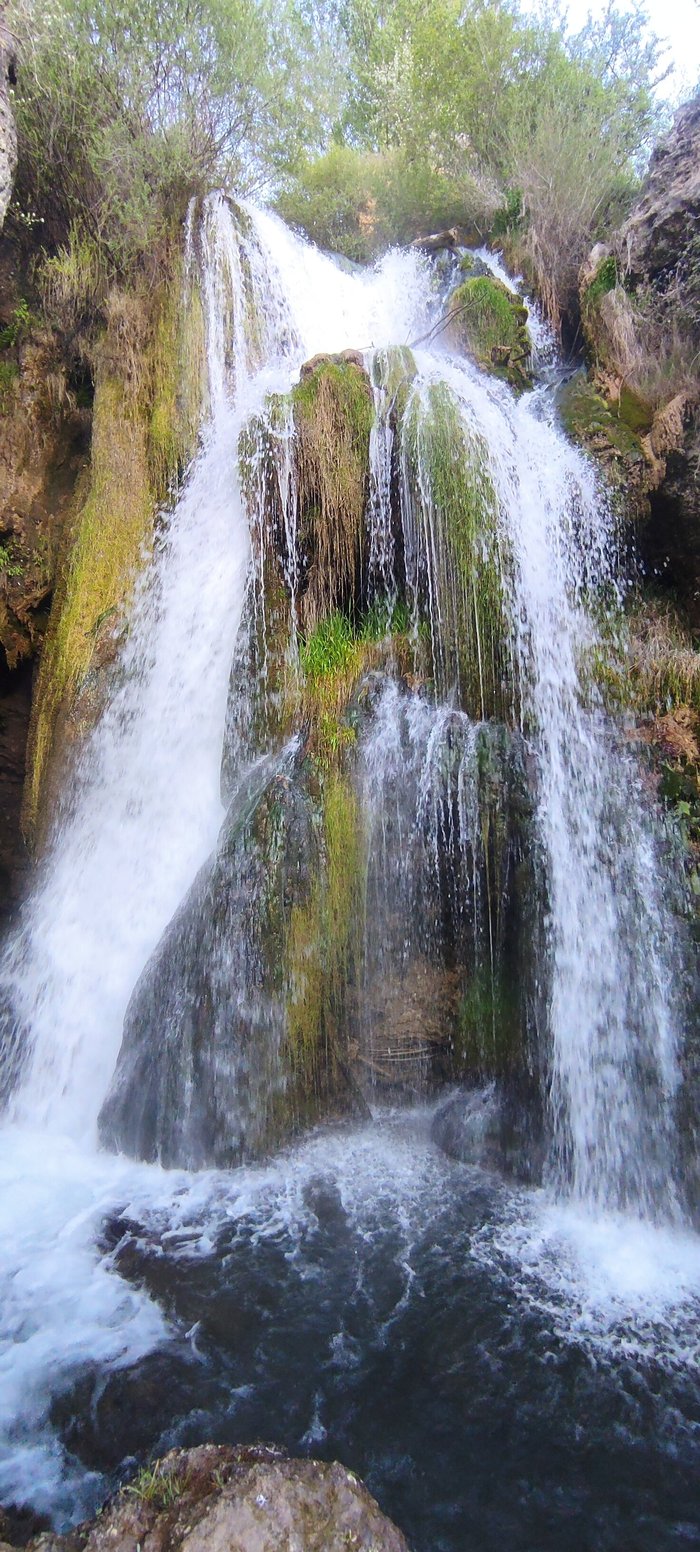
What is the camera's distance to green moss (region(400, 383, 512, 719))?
245 inches

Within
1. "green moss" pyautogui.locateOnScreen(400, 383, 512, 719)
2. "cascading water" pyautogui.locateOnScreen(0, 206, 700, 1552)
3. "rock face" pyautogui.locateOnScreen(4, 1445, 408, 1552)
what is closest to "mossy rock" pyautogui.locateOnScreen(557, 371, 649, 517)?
"cascading water" pyautogui.locateOnScreen(0, 206, 700, 1552)

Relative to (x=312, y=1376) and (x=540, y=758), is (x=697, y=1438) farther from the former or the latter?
(x=540, y=758)

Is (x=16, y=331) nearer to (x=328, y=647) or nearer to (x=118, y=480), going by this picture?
(x=118, y=480)

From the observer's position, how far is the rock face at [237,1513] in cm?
199

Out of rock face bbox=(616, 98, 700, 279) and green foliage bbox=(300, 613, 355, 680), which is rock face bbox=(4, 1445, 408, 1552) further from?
rock face bbox=(616, 98, 700, 279)

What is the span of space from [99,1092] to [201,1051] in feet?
3.36

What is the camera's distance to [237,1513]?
2025 mm

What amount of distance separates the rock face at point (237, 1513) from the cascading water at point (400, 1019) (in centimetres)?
98

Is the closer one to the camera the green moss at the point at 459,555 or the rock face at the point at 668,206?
the green moss at the point at 459,555

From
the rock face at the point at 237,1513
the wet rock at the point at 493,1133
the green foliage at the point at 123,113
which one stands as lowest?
the rock face at the point at 237,1513

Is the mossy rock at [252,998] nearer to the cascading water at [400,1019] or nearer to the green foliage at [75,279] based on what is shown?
the cascading water at [400,1019]

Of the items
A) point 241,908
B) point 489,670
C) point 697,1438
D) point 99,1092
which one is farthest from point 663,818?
point 99,1092

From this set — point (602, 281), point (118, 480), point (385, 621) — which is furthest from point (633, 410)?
point (118, 480)

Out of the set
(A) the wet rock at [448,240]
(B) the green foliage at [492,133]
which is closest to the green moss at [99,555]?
(B) the green foliage at [492,133]
